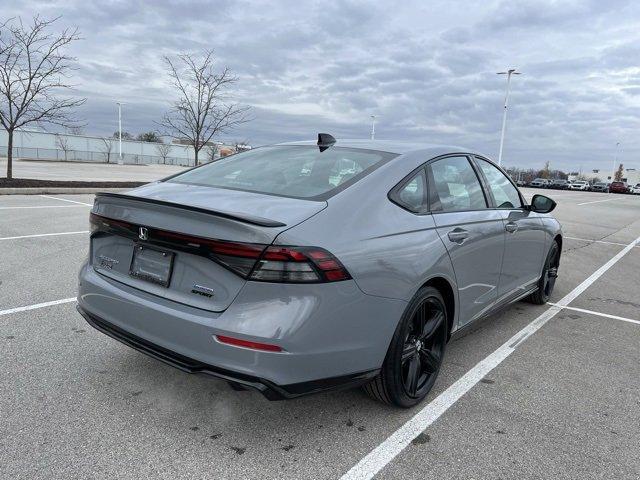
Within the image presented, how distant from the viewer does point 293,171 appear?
324 cm

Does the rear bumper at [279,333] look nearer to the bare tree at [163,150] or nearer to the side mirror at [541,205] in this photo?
the side mirror at [541,205]

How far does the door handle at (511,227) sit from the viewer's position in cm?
402

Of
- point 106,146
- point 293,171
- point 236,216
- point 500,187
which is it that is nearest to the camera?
point 236,216

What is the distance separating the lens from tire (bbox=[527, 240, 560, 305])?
17.4 ft

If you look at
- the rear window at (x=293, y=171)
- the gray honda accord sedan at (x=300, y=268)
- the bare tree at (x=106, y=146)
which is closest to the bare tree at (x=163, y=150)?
the bare tree at (x=106, y=146)

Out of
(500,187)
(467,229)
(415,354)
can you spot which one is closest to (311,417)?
(415,354)

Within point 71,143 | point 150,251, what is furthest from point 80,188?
point 71,143

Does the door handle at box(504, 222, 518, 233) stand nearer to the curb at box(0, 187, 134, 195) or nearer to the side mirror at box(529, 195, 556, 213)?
the side mirror at box(529, 195, 556, 213)

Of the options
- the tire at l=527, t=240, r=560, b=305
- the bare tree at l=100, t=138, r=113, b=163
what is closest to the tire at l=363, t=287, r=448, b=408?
the tire at l=527, t=240, r=560, b=305

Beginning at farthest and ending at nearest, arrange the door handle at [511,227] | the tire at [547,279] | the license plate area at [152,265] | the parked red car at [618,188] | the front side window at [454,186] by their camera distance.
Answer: the parked red car at [618,188], the tire at [547,279], the door handle at [511,227], the front side window at [454,186], the license plate area at [152,265]

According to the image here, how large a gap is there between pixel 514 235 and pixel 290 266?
8.47 ft

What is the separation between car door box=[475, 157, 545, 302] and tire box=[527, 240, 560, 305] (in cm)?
34

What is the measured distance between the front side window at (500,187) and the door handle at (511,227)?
17 centimetres

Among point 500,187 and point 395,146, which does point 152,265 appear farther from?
point 500,187
